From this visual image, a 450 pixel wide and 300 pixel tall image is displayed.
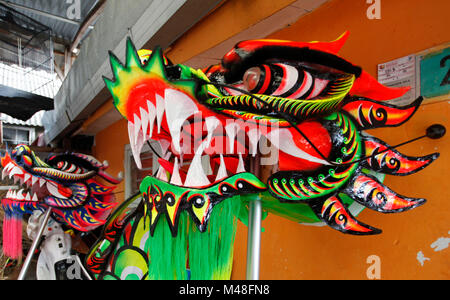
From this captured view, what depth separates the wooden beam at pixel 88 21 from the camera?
8.11 ft

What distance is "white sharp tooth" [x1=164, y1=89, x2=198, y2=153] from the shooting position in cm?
41

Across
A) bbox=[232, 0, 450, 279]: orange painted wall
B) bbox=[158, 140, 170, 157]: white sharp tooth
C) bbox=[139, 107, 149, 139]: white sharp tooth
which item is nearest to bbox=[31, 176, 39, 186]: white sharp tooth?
bbox=[158, 140, 170, 157]: white sharp tooth

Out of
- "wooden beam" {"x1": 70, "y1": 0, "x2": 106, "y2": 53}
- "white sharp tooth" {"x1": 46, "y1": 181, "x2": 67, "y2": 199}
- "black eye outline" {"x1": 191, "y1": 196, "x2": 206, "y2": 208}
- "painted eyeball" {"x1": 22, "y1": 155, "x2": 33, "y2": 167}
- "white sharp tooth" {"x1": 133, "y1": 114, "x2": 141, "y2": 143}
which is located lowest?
"white sharp tooth" {"x1": 46, "y1": 181, "x2": 67, "y2": 199}

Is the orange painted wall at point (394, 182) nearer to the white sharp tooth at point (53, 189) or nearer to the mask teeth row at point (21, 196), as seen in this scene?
the white sharp tooth at point (53, 189)

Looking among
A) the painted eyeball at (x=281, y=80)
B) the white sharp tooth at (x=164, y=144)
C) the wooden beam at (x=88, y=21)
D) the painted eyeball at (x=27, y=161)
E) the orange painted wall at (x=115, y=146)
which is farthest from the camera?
the orange painted wall at (x=115, y=146)

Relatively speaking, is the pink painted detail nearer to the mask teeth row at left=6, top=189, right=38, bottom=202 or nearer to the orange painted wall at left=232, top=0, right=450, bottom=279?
the mask teeth row at left=6, top=189, right=38, bottom=202

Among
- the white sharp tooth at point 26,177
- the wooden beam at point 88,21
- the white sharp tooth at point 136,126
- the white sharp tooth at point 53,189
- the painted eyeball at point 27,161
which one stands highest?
the wooden beam at point 88,21

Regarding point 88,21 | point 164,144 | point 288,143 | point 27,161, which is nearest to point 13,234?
point 27,161

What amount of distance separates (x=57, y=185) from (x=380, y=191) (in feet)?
4.06

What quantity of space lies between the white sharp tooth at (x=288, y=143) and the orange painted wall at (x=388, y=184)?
1.39 feet

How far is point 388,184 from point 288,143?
0.46 m

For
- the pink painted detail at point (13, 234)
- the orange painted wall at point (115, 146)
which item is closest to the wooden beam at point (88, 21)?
the orange painted wall at point (115, 146)
